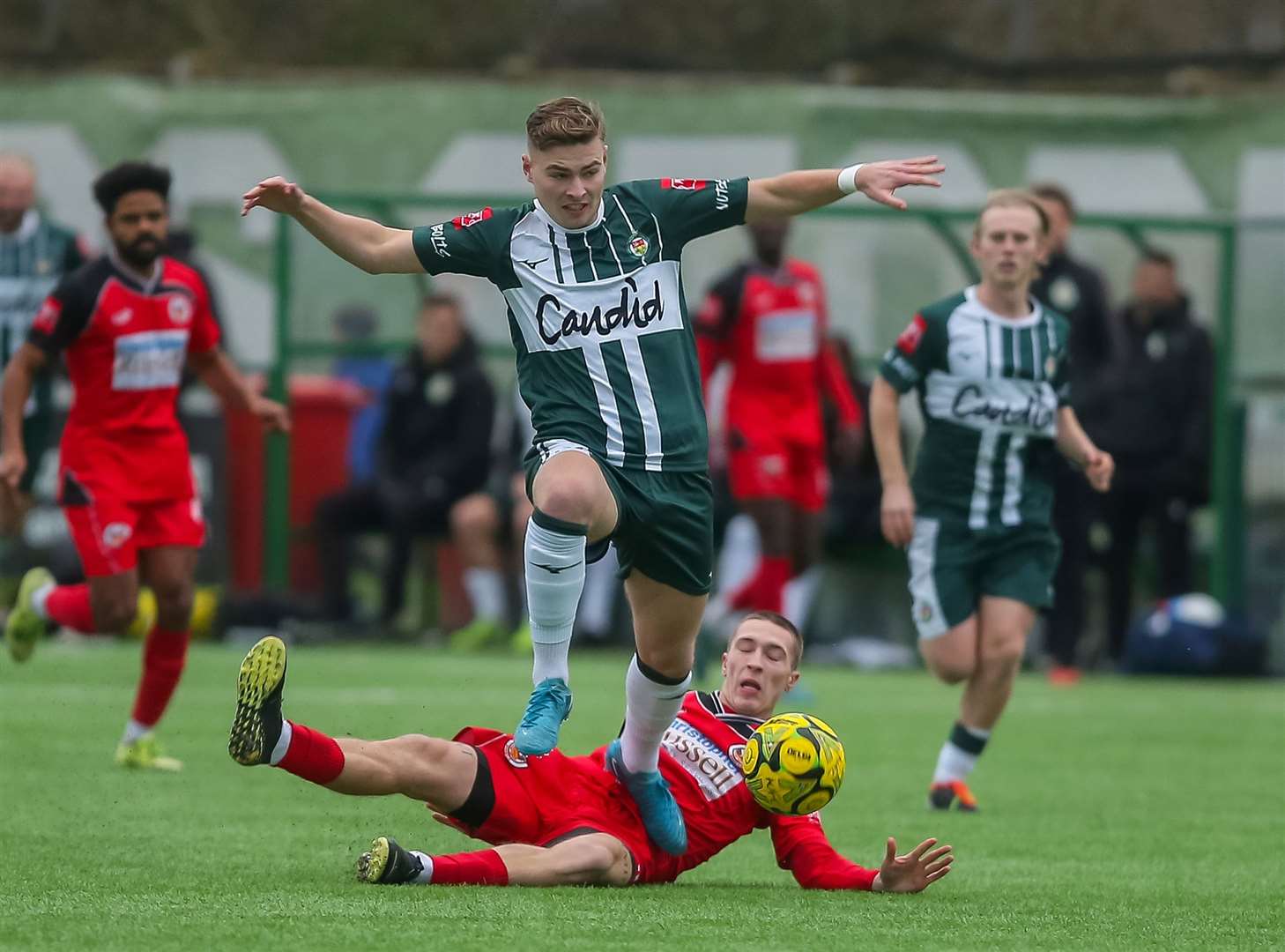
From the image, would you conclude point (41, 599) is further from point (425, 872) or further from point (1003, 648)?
point (425, 872)

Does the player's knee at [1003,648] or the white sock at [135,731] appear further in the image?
the white sock at [135,731]

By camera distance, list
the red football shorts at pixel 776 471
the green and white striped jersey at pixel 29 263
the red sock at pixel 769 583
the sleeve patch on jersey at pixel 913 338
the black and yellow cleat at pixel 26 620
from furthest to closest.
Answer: the red football shorts at pixel 776 471 < the red sock at pixel 769 583 < the green and white striped jersey at pixel 29 263 < the black and yellow cleat at pixel 26 620 < the sleeve patch on jersey at pixel 913 338

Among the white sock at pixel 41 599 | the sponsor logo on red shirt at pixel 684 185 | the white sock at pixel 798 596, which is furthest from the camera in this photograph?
the white sock at pixel 798 596

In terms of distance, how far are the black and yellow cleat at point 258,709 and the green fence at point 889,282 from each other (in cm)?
990

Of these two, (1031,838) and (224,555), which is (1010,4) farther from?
(1031,838)

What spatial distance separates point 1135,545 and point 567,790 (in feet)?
31.5

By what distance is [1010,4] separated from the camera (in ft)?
63.3

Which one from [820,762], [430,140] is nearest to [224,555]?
[430,140]

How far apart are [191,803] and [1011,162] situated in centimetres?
1136

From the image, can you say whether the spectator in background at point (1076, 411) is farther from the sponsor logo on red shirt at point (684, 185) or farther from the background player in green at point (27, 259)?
the sponsor logo on red shirt at point (684, 185)

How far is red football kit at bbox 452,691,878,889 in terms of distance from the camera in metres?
5.68

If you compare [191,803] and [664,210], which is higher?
[664,210]

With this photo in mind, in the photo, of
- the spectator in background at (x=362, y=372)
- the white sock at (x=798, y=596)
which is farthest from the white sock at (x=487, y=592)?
the white sock at (x=798, y=596)

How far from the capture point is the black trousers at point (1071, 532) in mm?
13500
